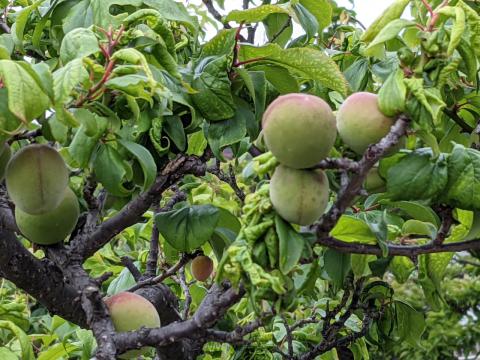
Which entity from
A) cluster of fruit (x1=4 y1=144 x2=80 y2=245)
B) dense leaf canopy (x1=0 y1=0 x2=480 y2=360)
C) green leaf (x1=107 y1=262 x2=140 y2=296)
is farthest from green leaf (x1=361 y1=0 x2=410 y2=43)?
green leaf (x1=107 y1=262 x2=140 y2=296)

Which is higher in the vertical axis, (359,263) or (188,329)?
(188,329)

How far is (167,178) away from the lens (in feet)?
5.23

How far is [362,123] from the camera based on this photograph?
3.75ft

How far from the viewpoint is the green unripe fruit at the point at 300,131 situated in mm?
1062

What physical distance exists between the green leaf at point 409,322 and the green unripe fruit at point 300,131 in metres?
1.09

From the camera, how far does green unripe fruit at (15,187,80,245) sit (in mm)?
1466

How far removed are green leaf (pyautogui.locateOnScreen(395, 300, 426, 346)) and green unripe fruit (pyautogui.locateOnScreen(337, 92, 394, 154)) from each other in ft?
3.30

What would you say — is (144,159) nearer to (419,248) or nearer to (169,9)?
(169,9)

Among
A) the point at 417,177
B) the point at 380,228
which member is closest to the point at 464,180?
the point at 417,177

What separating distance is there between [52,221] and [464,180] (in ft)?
2.60

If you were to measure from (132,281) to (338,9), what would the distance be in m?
1.22

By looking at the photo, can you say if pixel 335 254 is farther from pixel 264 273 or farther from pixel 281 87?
pixel 264 273

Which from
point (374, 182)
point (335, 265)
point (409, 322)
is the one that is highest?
point (374, 182)

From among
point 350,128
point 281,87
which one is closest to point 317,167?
point 350,128
